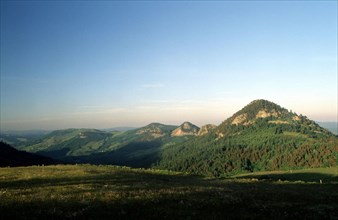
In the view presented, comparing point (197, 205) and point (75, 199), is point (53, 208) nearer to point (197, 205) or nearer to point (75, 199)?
point (75, 199)

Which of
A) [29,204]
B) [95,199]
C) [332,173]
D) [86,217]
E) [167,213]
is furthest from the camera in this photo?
[332,173]

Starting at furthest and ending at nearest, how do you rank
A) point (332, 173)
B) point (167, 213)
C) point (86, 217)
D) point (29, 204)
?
point (332, 173), point (29, 204), point (167, 213), point (86, 217)

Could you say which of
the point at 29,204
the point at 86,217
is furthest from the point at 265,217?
the point at 29,204

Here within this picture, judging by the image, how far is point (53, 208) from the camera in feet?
66.1

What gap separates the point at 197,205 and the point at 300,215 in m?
6.29

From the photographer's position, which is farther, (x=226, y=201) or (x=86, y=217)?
(x=226, y=201)

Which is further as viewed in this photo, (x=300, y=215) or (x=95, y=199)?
(x=95, y=199)

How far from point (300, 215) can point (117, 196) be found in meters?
12.5

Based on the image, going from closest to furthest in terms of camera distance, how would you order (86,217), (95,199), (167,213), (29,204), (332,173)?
(86,217)
(167,213)
(29,204)
(95,199)
(332,173)

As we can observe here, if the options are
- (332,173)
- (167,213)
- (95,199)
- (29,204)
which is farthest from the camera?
(332,173)

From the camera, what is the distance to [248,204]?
2439cm

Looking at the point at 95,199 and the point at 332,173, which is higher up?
the point at 95,199

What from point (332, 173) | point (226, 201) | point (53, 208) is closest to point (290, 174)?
point (332, 173)

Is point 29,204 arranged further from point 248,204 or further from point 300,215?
point 300,215
